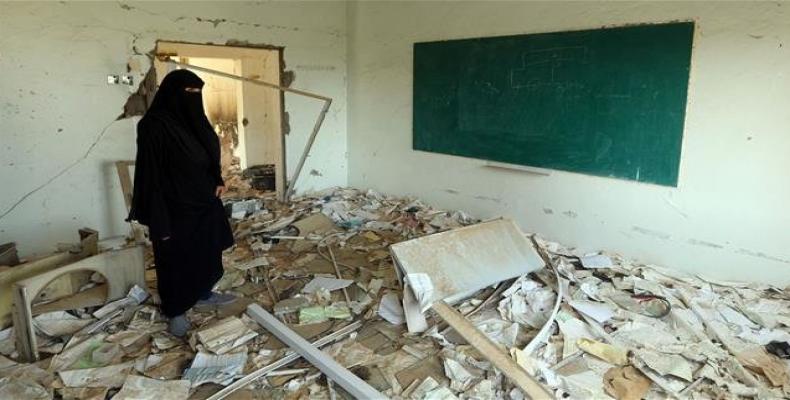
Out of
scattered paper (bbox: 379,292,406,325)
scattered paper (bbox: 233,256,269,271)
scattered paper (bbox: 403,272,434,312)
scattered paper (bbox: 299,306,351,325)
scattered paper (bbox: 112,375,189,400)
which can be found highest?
scattered paper (bbox: 403,272,434,312)

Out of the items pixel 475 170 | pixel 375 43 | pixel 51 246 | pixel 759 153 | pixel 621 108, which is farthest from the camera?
pixel 375 43

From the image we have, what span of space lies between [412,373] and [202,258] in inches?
53.3

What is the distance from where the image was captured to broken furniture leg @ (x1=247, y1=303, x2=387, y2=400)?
2.26 meters

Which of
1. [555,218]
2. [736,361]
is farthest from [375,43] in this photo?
[736,361]

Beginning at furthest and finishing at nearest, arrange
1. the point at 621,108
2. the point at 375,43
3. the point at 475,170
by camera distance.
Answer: the point at 375,43 → the point at 475,170 → the point at 621,108

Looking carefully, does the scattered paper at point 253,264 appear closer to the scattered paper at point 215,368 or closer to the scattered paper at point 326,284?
the scattered paper at point 326,284

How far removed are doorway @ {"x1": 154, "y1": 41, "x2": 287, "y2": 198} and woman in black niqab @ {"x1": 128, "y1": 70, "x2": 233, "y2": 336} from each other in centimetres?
212

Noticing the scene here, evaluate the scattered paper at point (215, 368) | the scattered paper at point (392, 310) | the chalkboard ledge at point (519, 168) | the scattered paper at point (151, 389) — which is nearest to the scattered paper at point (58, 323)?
the scattered paper at point (151, 389)

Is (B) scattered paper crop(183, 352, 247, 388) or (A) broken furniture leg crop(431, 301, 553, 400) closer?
(A) broken furniture leg crop(431, 301, 553, 400)

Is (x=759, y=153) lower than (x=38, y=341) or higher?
higher

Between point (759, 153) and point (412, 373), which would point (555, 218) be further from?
point (412, 373)

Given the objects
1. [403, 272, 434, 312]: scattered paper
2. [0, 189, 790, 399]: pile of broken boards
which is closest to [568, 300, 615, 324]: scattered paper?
[0, 189, 790, 399]: pile of broken boards

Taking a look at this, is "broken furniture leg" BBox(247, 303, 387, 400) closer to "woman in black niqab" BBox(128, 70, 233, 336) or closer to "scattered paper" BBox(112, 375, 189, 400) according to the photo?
"woman in black niqab" BBox(128, 70, 233, 336)

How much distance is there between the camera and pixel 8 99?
12.2 ft
